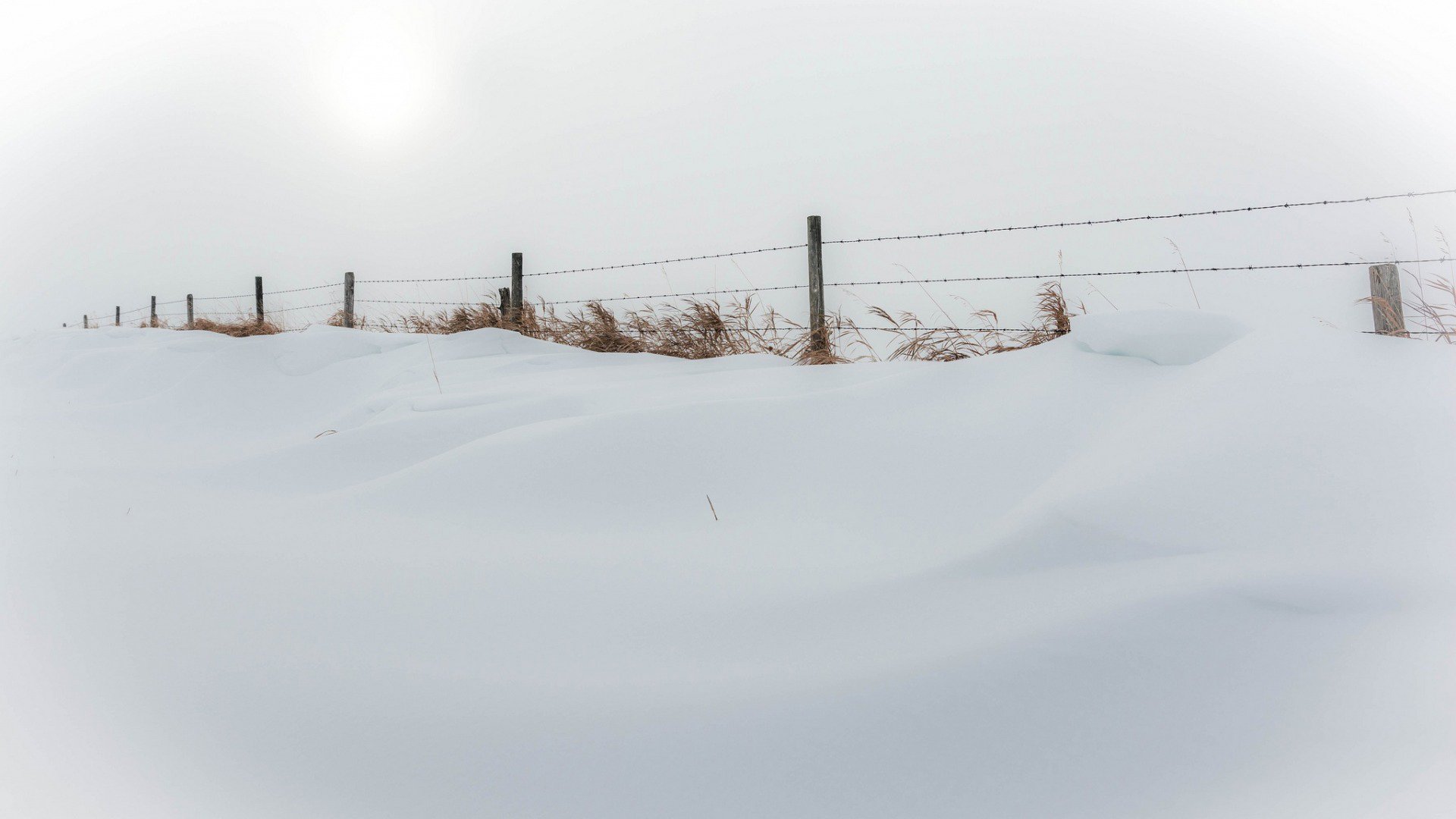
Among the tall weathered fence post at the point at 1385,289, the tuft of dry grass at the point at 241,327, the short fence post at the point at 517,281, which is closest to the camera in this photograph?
the tall weathered fence post at the point at 1385,289

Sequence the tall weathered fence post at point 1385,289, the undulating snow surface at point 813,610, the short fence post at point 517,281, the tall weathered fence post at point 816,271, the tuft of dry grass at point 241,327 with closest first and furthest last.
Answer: the undulating snow surface at point 813,610 < the tall weathered fence post at point 1385,289 < the tall weathered fence post at point 816,271 < the short fence post at point 517,281 < the tuft of dry grass at point 241,327

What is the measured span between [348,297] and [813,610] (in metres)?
8.70

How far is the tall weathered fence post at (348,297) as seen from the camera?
8086 mm

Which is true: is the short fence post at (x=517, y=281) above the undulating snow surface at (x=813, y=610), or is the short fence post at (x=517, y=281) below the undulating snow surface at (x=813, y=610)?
above

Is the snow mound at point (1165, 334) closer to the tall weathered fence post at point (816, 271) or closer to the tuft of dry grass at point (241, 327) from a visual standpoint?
the tall weathered fence post at point (816, 271)

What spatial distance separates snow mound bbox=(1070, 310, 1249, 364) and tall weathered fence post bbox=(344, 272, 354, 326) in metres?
8.29

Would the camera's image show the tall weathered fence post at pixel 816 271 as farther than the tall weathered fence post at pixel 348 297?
No

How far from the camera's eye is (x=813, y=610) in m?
0.93

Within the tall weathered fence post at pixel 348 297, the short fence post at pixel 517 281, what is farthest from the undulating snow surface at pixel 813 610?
the tall weathered fence post at pixel 348 297

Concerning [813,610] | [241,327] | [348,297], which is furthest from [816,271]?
[241,327]

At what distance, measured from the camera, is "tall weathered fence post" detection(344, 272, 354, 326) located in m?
8.09

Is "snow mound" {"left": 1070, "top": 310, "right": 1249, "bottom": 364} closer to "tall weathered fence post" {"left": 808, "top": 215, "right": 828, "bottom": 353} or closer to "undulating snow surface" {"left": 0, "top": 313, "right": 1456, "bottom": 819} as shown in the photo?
"undulating snow surface" {"left": 0, "top": 313, "right": 1456, "bottom": 819}

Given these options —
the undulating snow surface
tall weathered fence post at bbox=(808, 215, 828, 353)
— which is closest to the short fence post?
tall weathered fence post at bbox=(808, 215, 828, 353)

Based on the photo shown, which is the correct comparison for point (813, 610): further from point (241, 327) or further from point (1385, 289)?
→ point (241, 327)
